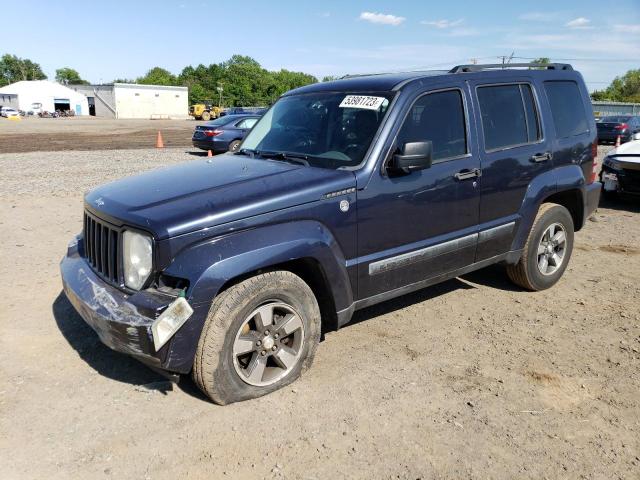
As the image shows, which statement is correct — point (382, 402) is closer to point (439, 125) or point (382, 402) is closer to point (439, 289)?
point (439, 125)

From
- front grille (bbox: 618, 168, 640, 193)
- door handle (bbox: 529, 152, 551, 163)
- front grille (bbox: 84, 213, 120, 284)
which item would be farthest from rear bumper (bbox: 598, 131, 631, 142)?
front grille (bbox: 84, 213, 120, 284)

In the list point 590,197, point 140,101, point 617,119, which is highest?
point 140,101

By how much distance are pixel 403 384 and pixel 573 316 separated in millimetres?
2091

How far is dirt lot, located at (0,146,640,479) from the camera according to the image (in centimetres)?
283

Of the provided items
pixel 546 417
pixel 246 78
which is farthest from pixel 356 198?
pixel 246 78

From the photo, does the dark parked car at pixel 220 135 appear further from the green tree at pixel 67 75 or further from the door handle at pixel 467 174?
the green tree at pixel 67 75

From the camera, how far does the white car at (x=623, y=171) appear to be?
894cm

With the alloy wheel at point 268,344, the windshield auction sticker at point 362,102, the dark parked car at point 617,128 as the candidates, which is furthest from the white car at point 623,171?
the dark parked car at point 617,128

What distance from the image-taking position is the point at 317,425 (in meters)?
3.15

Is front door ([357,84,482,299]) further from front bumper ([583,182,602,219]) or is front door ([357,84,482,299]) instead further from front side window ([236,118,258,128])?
front side window ([236,118,258,128])

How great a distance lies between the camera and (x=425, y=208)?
3973mm

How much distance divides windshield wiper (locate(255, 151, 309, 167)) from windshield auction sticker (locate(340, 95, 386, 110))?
545 mm

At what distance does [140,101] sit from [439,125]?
8677 cm

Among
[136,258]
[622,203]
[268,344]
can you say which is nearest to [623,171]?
[622,203]
